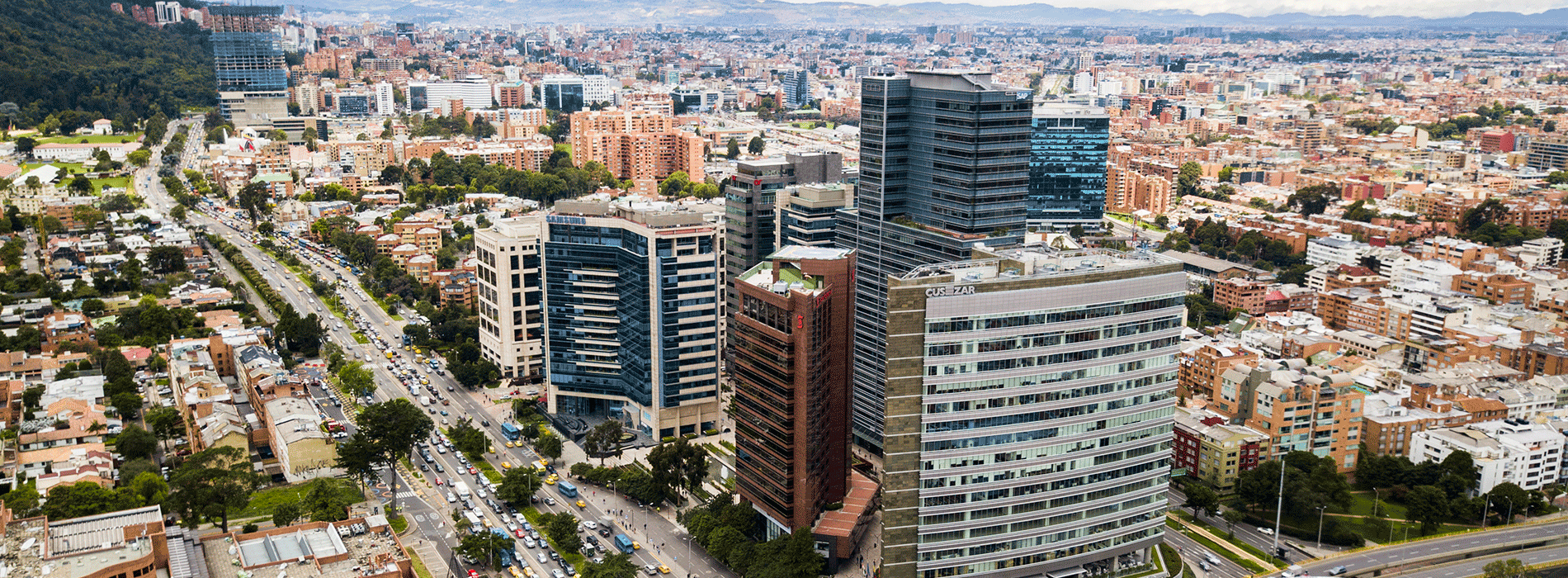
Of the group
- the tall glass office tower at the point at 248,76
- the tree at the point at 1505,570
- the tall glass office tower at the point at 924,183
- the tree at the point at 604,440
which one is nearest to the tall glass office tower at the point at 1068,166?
the tall glass office tower at the point at 924,183

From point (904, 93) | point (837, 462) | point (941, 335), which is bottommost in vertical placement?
point (837, 462)

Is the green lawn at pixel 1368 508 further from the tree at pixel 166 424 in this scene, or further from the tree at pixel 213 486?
the tree at pixel 166 424

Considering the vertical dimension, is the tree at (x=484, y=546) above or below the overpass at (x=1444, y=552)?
above

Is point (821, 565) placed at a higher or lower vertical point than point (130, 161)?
lower

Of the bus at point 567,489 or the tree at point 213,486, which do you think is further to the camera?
the bus at point 567,489

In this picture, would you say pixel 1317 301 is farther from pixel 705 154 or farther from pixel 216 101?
pixel 216 101

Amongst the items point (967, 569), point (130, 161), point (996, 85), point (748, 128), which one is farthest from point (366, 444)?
point (748, 128)
